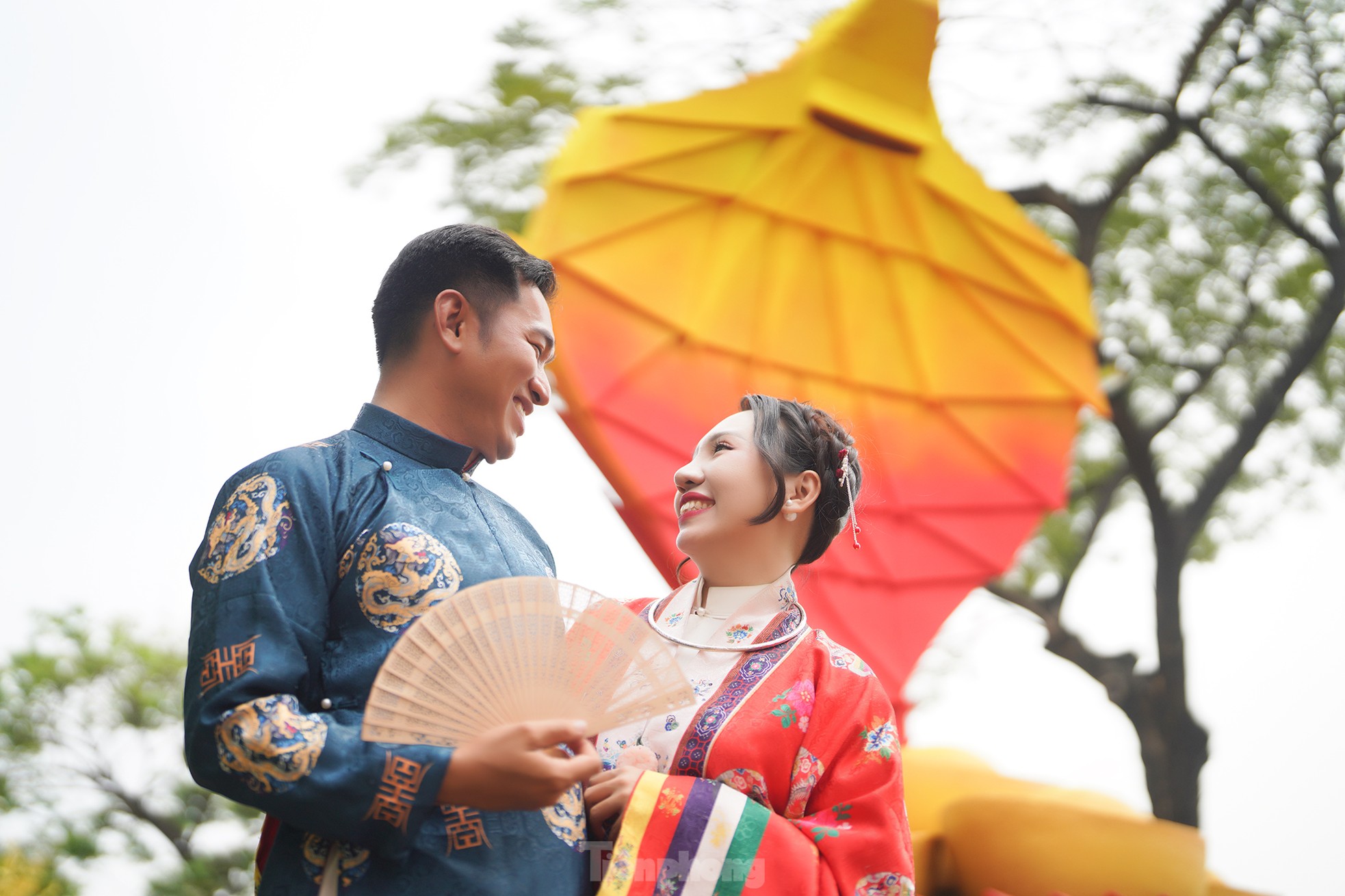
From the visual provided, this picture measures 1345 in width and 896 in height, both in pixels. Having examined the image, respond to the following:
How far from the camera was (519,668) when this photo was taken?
1.49 m

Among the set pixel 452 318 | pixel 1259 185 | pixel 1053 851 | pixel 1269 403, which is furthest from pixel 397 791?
pixel 1259 185

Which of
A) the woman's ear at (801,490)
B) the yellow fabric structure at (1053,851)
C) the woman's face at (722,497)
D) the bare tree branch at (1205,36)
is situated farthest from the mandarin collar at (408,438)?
the bare tree branch at (1205,36)

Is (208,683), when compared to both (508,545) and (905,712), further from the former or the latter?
(905,712)

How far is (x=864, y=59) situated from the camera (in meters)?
5.25

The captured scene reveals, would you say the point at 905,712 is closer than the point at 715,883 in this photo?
No

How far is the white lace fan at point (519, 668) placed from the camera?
55.3 inches

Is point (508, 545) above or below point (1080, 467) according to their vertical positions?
above

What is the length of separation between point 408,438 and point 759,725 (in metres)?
0.75

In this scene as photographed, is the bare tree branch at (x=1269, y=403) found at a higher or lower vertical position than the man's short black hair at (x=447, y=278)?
lower

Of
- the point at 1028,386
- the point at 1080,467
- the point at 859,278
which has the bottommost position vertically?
the point at 1080,467

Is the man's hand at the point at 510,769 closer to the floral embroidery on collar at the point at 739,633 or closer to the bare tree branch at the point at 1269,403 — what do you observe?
the floral embroidery on collar at the point at 739,633

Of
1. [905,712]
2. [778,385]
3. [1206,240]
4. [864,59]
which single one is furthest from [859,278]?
[1206,240]

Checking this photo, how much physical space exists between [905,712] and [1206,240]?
4.43m

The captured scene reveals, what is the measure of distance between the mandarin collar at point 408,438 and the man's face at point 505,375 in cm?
5
